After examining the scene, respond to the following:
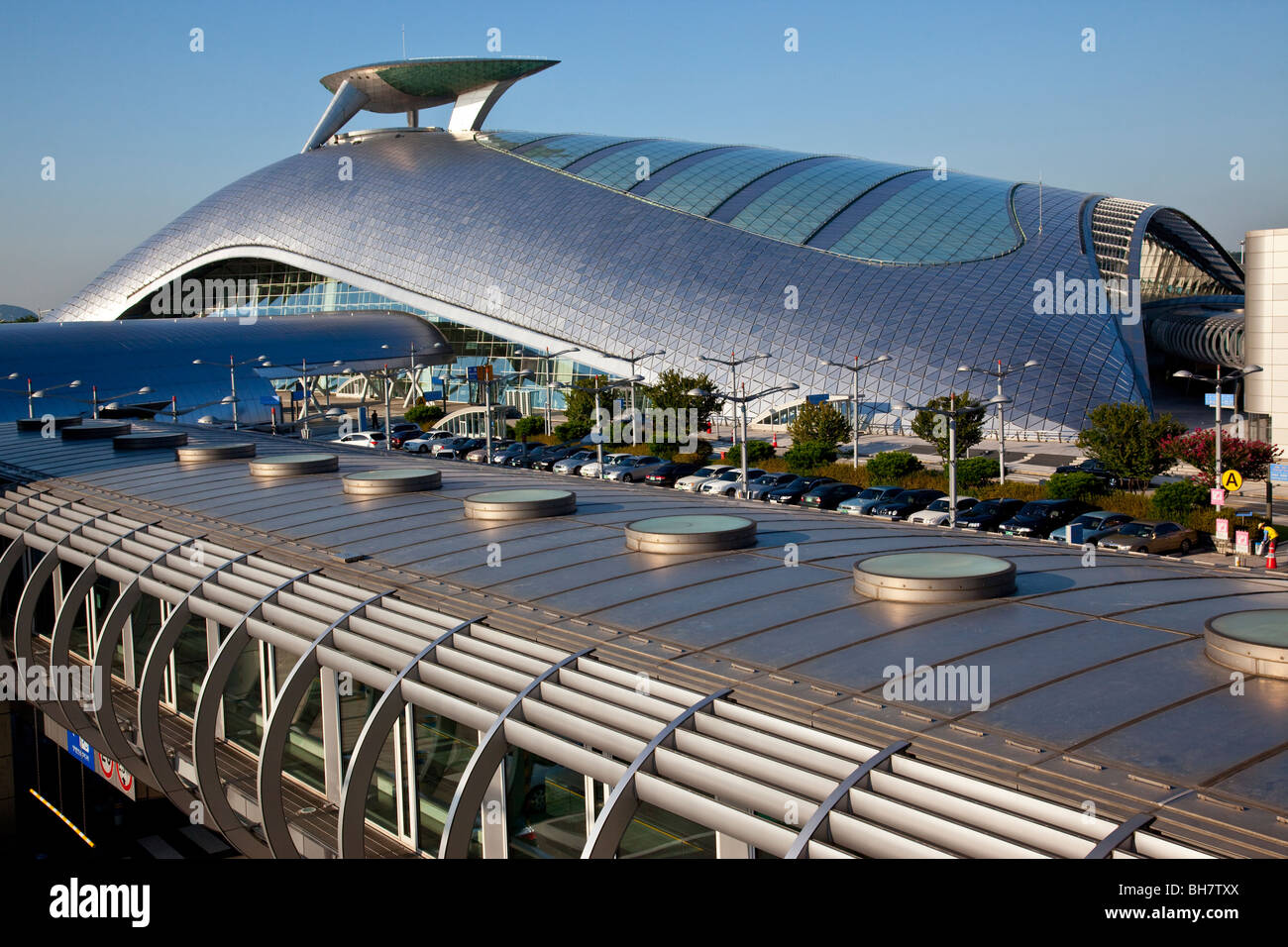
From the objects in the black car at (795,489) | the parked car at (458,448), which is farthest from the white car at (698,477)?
the parked car at (458,448)

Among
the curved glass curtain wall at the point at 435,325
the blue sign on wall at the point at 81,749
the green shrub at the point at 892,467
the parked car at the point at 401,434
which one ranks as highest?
the curved glass curtain wall at the point at 435,325

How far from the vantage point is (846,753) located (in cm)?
695

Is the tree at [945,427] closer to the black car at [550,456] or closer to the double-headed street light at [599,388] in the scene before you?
the double-headed street light at [599,388]

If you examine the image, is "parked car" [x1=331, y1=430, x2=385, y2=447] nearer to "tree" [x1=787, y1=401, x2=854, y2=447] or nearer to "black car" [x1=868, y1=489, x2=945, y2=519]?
"tree" [x1=787, y1=401, x2=854, y2=447]

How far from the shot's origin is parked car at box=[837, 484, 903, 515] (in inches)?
1464

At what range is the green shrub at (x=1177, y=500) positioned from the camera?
1401 inches

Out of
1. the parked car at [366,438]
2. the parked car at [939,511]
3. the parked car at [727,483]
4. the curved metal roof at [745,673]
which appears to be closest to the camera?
the curved metal roof at [745,673]

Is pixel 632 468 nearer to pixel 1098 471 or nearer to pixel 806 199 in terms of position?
pixel 1098 471

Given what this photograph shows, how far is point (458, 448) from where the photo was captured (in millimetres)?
54500

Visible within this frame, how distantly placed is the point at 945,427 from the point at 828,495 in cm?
1102

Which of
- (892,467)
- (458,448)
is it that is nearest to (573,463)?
(458,448)

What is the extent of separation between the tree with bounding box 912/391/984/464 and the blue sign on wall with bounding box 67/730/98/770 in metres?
33.9

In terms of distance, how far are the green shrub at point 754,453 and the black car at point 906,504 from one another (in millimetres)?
11375
